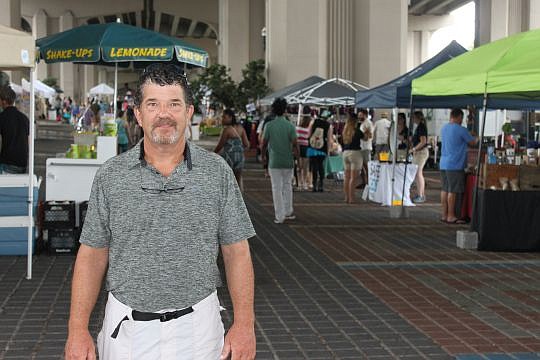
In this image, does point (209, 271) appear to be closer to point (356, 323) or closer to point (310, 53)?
point (356, 323)

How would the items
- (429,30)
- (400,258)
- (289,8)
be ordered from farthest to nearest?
(429,30)
(289,8)
(400,258)

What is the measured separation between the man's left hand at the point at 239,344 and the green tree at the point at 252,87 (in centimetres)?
3583

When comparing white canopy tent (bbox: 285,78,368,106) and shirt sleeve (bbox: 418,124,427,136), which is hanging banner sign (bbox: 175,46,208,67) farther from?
white canopy tent (bbox: 285,78,368,106)

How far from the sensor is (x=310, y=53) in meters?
32.9

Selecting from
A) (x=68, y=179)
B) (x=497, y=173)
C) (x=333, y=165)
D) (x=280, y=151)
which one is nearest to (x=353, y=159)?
(x=280, y=151)

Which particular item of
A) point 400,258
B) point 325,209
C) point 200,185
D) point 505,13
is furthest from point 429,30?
point 200,185

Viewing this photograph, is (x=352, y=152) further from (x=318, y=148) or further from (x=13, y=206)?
(x=13, y=206)

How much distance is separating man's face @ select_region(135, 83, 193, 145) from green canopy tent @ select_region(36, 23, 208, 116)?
9.13m

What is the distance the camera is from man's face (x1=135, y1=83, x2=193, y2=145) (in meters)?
3.32

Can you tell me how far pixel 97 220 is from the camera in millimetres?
3352

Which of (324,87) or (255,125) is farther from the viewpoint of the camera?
(255,125)

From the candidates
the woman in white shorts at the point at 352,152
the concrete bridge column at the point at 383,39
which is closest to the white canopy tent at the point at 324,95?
the concrete bridge column at the point at 383,39

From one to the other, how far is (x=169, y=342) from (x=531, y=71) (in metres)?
7.26

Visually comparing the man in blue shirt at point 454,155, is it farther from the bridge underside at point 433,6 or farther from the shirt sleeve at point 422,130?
the bridge underside at point 433,6
